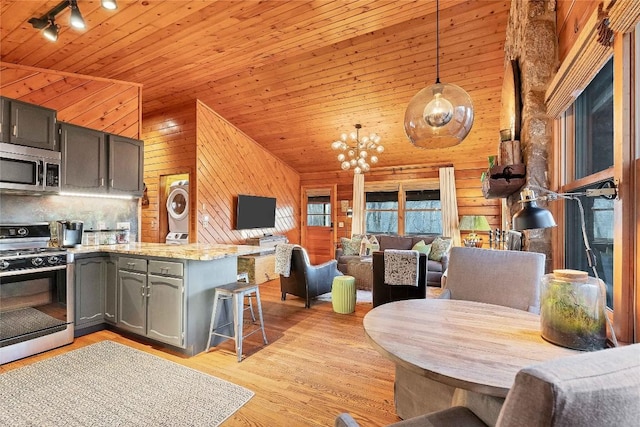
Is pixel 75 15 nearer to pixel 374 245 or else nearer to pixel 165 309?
pixel 165 309

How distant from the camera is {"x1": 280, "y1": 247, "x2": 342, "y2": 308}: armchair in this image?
13.8 ft

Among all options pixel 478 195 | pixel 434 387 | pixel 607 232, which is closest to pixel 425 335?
pixel 434 387

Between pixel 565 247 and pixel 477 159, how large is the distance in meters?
4.63

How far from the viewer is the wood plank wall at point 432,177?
6.21 metres

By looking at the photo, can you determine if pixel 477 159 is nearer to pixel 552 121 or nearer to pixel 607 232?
pixel 552 121

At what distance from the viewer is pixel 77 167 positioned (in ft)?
11.0

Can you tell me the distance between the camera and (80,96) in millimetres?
3701

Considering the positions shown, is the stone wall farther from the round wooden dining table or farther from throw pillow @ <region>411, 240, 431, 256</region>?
throw pillow @ <region>411, 240, 431, 256</region>

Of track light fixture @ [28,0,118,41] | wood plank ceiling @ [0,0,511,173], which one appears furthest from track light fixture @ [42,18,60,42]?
wood plank ceiling @ [0,0,511,173]

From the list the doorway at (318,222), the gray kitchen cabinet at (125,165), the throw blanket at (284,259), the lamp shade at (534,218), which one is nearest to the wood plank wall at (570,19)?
the lamp shade at (534,218)

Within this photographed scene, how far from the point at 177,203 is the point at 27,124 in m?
3.08

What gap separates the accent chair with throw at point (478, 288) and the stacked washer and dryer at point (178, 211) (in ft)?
15.7

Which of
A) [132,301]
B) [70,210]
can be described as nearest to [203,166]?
[70,210]

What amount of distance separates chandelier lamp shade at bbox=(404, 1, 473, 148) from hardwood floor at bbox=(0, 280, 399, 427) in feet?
5.90
